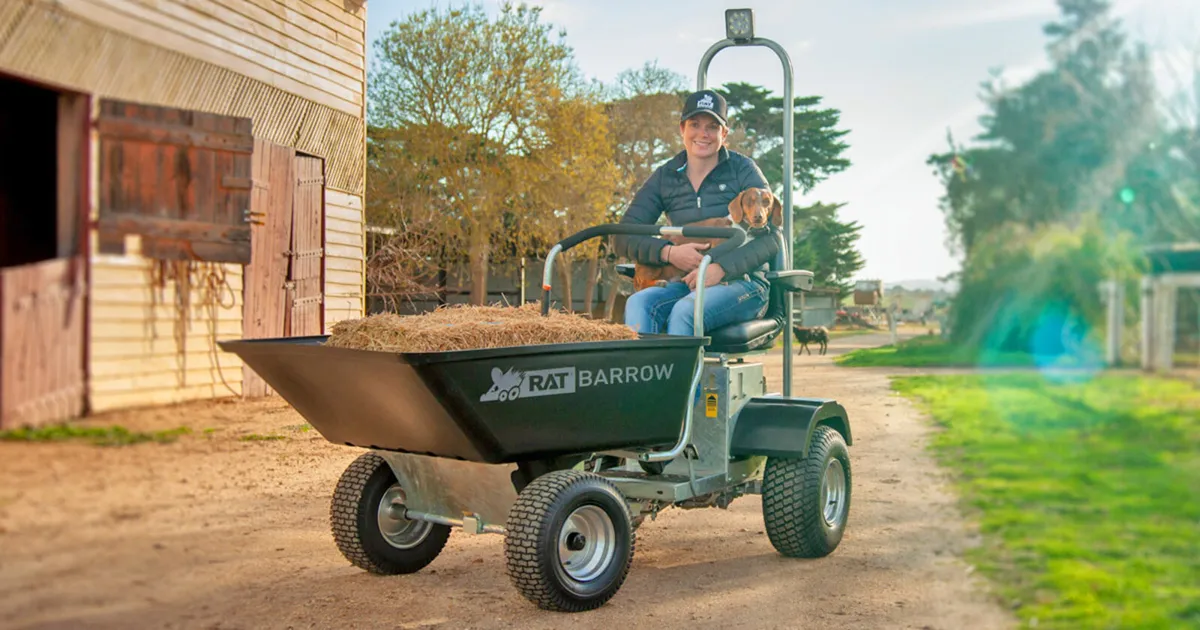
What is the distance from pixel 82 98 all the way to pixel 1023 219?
6.95 feet

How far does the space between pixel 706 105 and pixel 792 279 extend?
87cm

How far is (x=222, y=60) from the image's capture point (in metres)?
2.65

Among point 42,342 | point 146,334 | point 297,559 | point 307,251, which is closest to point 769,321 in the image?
point 307,251

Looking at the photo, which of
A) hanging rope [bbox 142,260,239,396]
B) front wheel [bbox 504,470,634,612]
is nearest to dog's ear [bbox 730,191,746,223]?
front wheel [bbox 504,470,634,612]

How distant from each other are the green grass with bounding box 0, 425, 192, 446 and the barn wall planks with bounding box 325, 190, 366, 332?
1.19 m

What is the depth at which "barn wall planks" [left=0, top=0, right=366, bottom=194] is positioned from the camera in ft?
6.65

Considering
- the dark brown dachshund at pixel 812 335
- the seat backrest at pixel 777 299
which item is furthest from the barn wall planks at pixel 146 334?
the dark brown dachshund at pixel 812 335

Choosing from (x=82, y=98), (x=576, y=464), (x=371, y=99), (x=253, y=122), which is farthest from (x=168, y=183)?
(x=371, y=99)

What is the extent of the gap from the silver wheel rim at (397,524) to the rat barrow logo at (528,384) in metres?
0.93

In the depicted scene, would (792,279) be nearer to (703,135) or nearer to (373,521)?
(703,135)

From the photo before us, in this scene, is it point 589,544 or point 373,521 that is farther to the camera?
point 373,521

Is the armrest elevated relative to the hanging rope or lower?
elevated

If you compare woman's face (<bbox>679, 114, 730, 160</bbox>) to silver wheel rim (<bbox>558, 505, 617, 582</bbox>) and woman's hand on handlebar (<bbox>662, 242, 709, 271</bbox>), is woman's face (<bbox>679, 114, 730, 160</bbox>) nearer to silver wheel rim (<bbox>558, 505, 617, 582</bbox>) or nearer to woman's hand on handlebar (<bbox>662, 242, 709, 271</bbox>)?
woman's hand on handlebar (<bbox>662, 242, 709, 271</bbox>)

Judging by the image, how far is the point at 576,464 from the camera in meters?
3.54
